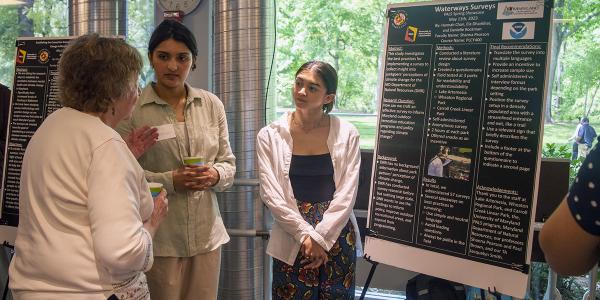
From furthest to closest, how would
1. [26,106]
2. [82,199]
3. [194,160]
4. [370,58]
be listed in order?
[370,58], [26,106], [194,160], [82,199]

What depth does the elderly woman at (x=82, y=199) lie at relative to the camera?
1.23m

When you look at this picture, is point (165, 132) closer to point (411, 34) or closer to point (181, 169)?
point (181, 169)

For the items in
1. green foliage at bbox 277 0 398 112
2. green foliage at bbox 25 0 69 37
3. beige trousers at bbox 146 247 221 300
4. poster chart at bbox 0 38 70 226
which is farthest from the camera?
green foliage at bbox 25 0 69 37

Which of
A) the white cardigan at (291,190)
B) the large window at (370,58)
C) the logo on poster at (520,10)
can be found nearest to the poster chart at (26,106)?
the white cardigan at (291,190)

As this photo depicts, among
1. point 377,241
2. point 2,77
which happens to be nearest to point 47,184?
point 377,241

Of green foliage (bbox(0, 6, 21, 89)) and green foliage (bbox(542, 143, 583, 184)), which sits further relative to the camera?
green foliage (bbox(0, 6, 21, 89))

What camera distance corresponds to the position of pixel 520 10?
1.82 metres

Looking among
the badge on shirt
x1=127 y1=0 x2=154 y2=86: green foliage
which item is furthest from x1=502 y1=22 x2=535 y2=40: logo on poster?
x1=127 y1=0 x2=154 y2=86: green foliage

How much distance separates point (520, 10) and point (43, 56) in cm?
229

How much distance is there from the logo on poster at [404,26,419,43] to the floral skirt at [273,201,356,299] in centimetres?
79

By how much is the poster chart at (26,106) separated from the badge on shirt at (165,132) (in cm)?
90

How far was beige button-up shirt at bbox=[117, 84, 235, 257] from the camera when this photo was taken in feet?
6.60

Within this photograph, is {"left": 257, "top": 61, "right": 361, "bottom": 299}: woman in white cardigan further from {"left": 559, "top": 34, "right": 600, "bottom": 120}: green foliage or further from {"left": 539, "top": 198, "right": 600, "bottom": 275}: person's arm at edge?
{"left": 559, "top": 34, "right": 600, "bottom": 120}: green foliage

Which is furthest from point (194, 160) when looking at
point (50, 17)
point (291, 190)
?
point (50, 17)
